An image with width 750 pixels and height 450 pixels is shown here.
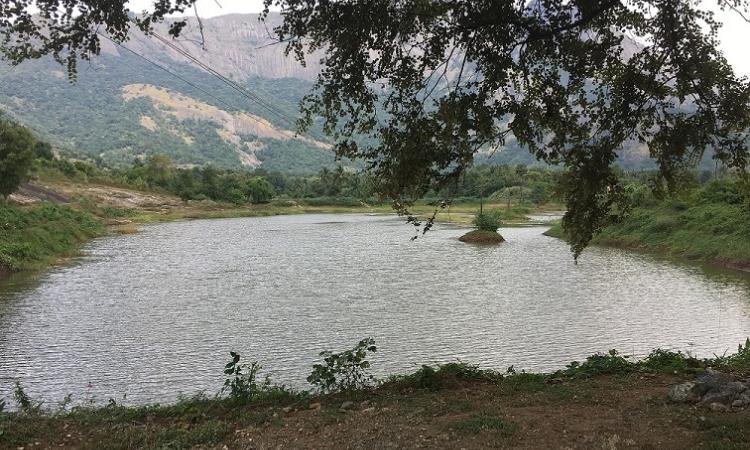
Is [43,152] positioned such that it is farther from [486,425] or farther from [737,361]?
[737,361]

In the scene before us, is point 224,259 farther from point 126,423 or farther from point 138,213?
point 138,213

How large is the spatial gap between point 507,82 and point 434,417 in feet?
18.6

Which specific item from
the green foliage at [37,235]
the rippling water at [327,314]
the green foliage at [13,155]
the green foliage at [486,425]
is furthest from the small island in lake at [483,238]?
the green foliage at [486,425]

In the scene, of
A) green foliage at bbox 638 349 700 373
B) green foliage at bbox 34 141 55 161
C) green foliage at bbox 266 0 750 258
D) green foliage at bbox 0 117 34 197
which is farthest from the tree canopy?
green foliage at bbox 34 141 55 161

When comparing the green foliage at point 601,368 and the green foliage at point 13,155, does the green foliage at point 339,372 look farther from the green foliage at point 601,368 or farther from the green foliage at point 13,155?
the green foliage at point 13,155

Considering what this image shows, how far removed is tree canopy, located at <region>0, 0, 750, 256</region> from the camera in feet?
28.7

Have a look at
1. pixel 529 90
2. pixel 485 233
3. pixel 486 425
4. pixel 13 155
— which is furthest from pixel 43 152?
pixel 486 425

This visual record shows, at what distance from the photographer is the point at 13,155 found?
48.0 meters

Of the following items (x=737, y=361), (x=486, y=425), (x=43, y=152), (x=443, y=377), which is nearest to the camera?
(x=486, y=425)

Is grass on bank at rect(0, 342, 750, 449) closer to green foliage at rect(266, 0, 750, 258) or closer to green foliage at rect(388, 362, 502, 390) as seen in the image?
green foliage at rect(388, 362, 502, 390)

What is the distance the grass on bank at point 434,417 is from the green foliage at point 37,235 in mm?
28966

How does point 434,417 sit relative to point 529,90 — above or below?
below

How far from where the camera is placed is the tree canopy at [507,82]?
8750 mm

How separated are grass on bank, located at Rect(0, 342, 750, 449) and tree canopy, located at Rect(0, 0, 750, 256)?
291cm
